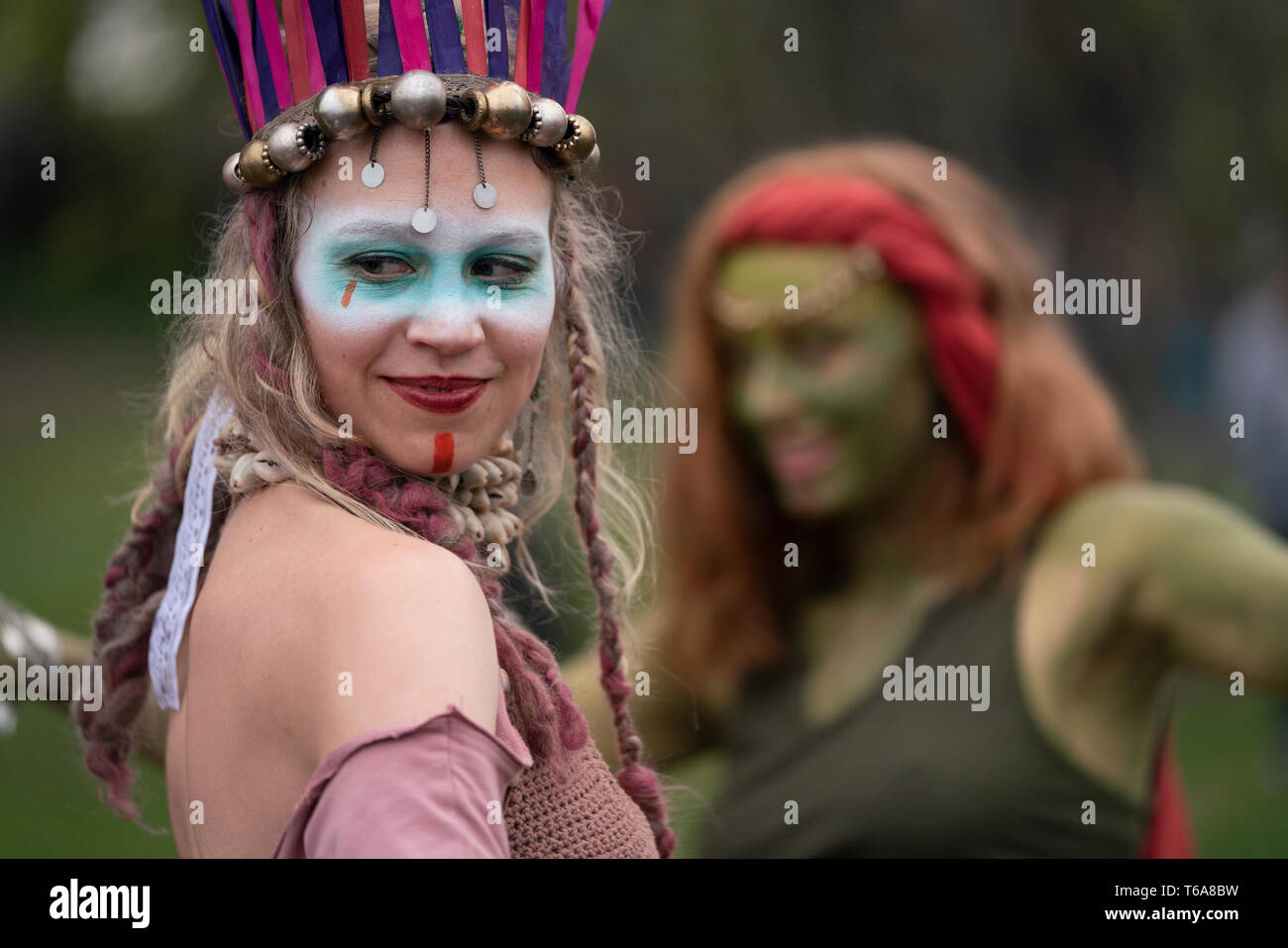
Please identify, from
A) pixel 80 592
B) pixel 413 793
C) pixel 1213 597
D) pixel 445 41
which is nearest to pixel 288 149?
pixel 445 41

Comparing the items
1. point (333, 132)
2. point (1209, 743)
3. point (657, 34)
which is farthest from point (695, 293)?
point (1209, 743)

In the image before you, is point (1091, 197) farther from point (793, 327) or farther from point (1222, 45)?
point (793, 327)

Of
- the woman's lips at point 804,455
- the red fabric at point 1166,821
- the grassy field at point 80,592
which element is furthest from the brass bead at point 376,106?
the grassy field at point 80,592

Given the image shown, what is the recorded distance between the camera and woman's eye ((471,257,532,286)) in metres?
1.57

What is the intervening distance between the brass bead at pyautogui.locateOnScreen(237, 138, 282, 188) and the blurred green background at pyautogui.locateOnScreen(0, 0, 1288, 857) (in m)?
→ 3.50

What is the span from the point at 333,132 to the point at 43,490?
15.6ft

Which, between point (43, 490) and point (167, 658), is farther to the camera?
point (43, 490)

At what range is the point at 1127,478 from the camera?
12.1 ft

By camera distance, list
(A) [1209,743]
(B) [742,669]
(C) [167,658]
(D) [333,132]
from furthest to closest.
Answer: (A) [1209,743] → (B) [742,669] → (C) [167,658] → (D) [333,132]

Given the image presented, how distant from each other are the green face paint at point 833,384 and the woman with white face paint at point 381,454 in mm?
1962

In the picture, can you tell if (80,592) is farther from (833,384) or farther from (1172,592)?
(1172,592)

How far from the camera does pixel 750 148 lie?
5.21 m
